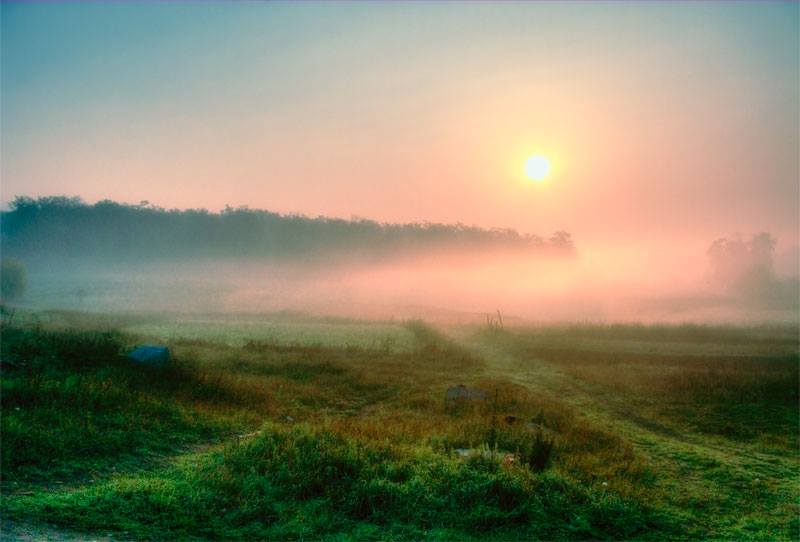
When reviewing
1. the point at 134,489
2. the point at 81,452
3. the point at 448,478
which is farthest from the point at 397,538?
the point at 81,452

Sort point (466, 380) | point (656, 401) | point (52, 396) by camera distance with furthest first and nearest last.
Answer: point (466, 380)
point (656, 401)
point (52, 396)

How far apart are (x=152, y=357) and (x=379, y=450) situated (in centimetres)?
1282

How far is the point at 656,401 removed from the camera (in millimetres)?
23719

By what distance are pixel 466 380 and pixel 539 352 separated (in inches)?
477

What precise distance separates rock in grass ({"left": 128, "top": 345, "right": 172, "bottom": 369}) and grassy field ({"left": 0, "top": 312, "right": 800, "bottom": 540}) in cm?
55

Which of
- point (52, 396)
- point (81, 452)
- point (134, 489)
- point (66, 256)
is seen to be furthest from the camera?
point (66, 256)

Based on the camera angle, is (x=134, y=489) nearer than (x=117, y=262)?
Yes

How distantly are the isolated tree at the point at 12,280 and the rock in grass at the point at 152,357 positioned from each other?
178 ft

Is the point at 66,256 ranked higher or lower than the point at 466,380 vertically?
higher

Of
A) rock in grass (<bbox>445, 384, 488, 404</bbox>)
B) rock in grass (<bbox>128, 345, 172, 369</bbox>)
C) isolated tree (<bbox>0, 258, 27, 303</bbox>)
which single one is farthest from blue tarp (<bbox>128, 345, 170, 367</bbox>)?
isolated tree (<bbox>0, 258, 27, 303</bbox>)

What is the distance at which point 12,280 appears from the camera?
66.4 m

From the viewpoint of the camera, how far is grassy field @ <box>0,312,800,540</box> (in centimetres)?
1018

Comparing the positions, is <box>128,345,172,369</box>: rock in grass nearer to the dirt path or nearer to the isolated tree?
the dirt path

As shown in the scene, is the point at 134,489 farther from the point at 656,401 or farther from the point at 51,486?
the point at 656,401
